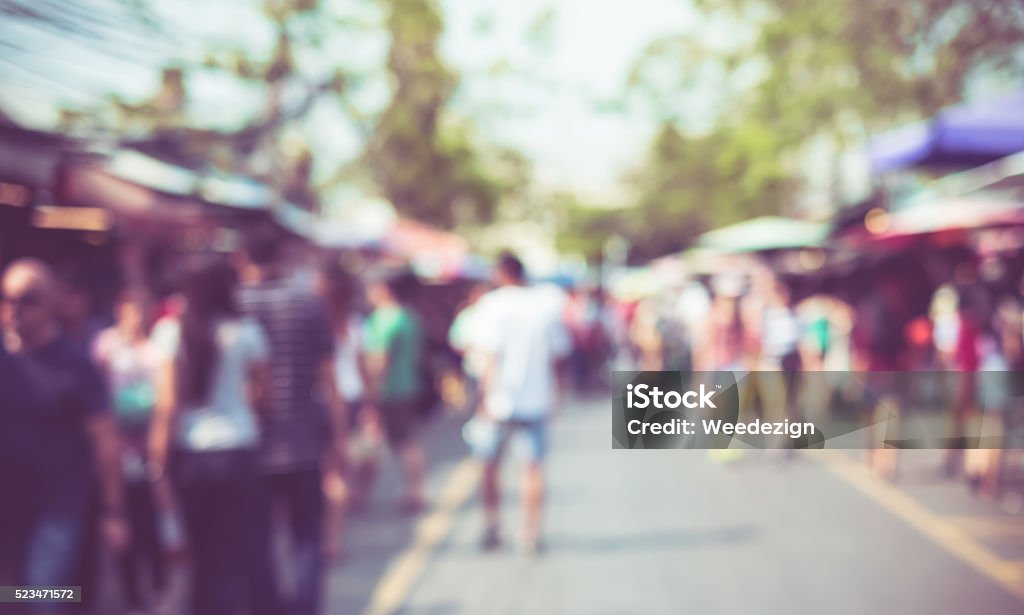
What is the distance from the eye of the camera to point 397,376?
7.15 m

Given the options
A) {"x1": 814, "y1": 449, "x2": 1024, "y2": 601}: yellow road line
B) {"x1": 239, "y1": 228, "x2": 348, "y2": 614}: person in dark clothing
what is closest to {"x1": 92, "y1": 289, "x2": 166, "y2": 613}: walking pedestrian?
{"x1": 239, "y1": 228, "x2": 348, "y2": 614}: person in dark clothing

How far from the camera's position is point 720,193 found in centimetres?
2075

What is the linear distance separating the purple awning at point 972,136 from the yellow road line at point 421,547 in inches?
187

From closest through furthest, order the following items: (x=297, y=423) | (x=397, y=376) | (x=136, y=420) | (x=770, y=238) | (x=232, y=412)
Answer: (x=232, y=412) < (x=297, y=423) < (x=136, y=420) < (x=397, y=376) < (x=770, y=238)

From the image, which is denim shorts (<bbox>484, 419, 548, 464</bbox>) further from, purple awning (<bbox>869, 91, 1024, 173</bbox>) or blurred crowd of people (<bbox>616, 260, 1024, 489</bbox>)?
purple awning (<bbox>869, 91, 1024, 173</bbox>)

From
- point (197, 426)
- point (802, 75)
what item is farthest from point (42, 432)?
point (802, 75)

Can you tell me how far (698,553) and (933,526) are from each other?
1.88m

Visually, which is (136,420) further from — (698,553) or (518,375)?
(698,553)

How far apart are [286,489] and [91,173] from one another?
10.1 ft

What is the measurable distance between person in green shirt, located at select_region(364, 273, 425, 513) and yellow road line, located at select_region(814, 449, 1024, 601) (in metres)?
3.52

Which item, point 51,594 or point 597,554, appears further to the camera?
point 597,554

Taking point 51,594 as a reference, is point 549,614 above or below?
below

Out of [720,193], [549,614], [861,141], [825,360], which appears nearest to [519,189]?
[720,193]

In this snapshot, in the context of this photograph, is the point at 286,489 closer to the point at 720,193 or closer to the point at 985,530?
the point at 985,530
